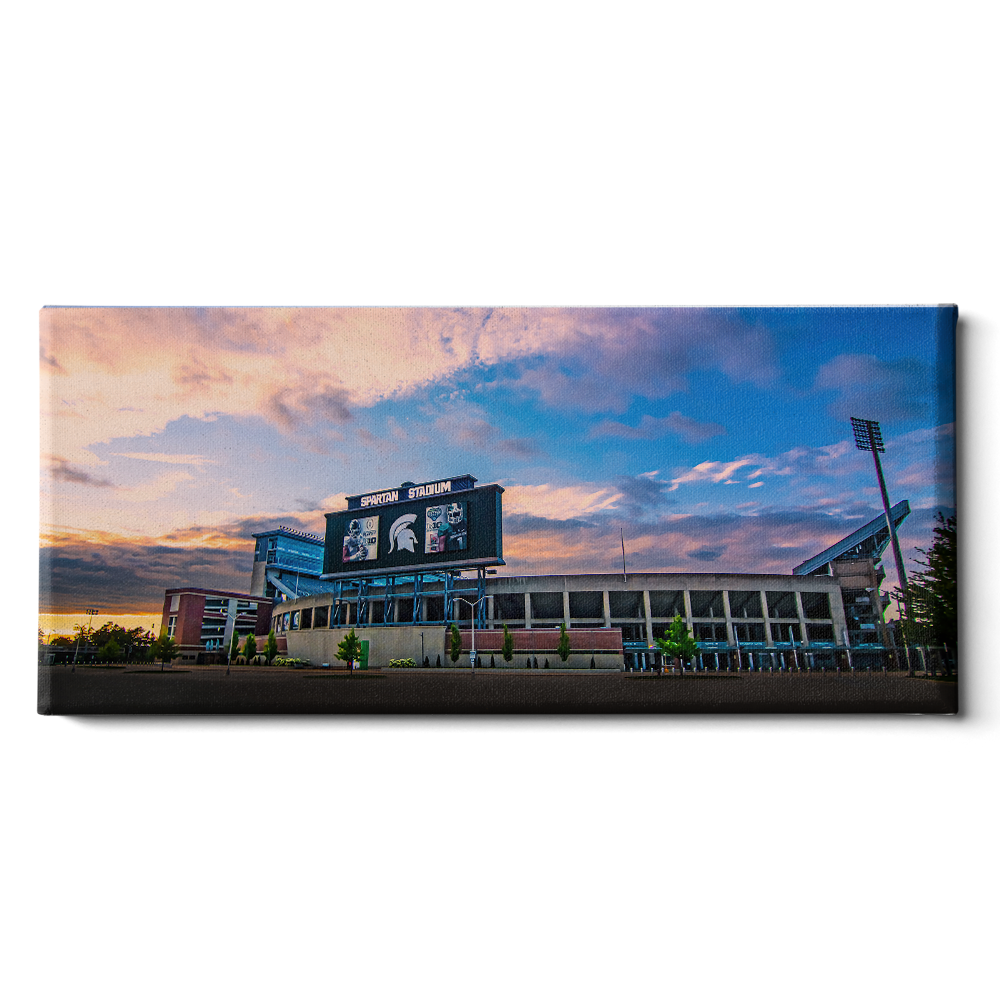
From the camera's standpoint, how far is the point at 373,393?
776cm

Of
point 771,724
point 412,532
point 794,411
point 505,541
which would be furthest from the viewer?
point 412,532

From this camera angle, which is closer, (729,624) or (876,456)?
(876,456)

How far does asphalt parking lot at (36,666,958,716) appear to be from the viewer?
7195 millimetres

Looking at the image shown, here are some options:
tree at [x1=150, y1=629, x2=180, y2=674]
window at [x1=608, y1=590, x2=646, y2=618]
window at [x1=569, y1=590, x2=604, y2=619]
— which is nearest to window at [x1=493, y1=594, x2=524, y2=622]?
window at [x1=569, y1=590, x2=604, y2=619]

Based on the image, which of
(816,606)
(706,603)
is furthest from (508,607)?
(816,606)

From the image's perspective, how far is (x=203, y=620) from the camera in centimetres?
811

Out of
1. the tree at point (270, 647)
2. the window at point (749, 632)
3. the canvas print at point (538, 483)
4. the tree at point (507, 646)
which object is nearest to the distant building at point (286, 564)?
the canvas print at point (538, 483)

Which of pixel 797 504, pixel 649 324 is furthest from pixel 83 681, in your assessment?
pixel 797 504

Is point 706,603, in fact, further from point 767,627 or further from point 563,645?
point 563,645

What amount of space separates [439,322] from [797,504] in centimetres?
472

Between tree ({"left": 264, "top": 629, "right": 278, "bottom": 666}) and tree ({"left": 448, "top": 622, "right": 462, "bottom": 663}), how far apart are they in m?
2.29

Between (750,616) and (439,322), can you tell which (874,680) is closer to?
(750,616)

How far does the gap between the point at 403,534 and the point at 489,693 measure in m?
2.55

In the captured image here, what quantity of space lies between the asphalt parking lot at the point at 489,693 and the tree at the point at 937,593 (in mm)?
533
